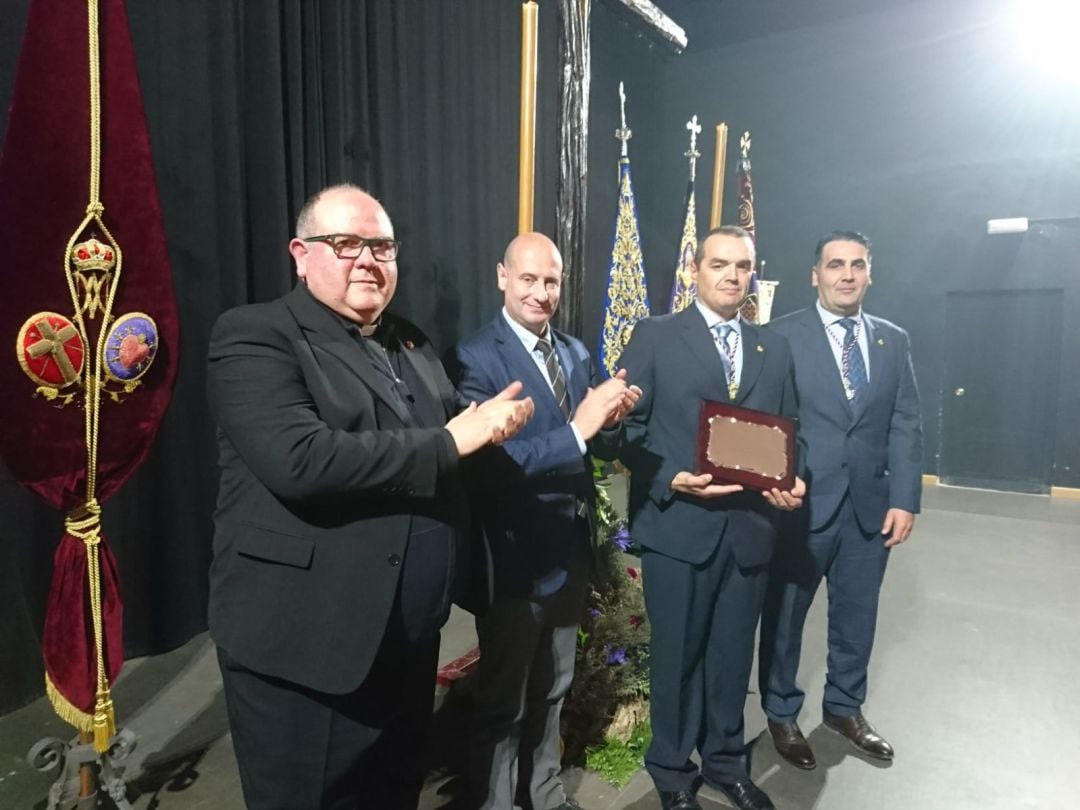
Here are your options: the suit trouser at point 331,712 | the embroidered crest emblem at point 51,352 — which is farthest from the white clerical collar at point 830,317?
the embroidered crest emblem at point 51,352

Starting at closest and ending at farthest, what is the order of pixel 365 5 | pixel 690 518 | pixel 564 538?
pixel 564 538, pixel 690 518, pixel 365 5

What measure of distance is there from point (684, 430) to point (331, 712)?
39.7 inches

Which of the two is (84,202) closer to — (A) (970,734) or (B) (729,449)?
(B) (729,449)

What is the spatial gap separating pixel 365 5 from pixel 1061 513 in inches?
227

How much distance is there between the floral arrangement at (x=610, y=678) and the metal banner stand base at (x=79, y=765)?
1165 millimetres

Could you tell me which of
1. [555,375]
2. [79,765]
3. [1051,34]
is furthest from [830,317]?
[1051,34]

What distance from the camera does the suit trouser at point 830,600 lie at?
2094mm

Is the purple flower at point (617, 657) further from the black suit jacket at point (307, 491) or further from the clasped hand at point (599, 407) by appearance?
the black suit jacket at point (307, 491)

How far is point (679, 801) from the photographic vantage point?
5.81 ft

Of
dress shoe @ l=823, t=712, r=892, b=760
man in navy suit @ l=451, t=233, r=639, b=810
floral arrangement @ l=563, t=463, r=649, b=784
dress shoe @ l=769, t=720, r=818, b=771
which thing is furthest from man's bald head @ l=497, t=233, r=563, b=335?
dress shoe @ l=823, t=712, r=892, b=760

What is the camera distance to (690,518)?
1701 mm

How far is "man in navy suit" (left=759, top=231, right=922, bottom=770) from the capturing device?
2039 millimetres

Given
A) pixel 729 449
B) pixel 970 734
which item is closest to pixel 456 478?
pixel 729 449

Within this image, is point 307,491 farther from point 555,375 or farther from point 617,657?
point 617,657
